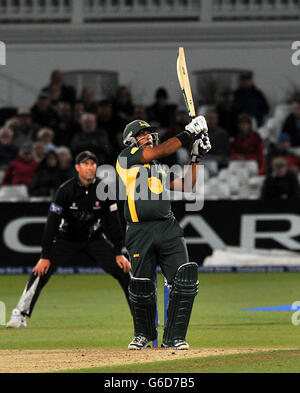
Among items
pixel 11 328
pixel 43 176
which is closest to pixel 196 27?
pixel 43 176

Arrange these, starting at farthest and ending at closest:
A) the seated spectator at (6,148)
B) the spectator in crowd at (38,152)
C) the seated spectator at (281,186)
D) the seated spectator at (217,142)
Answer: the seated spectator at (217,142)
the seated spectator at (6,148)
the spectator in crowd at (38,152)
the seated spectator at (281,186)

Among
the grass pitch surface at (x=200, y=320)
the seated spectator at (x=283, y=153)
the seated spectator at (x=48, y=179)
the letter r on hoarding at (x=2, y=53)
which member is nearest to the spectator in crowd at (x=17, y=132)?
the seated spectator at (x=48, y=179)

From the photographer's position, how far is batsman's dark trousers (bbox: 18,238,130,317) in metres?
12.4

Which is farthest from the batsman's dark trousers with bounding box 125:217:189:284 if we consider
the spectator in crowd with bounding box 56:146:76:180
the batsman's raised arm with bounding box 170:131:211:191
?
the spectator in crowd with bounding box 56:146:76:180

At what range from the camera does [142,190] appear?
10.2m

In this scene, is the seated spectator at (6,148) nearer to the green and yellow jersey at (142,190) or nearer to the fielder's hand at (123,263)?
the fielder's hand at (123,263)

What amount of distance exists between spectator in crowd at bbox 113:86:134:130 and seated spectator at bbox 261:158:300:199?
3712 mm

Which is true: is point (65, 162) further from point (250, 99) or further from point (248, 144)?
point (250, 99)

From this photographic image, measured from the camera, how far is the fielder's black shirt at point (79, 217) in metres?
12.4

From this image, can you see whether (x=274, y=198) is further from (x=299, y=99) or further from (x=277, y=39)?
(x=277, y=39)

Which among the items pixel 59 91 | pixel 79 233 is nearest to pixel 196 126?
pixel 79 233

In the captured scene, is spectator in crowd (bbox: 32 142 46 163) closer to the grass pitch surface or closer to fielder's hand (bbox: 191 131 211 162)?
the grass pitch surface

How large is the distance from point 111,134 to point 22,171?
7.49ft

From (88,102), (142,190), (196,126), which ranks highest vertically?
(88,102)
